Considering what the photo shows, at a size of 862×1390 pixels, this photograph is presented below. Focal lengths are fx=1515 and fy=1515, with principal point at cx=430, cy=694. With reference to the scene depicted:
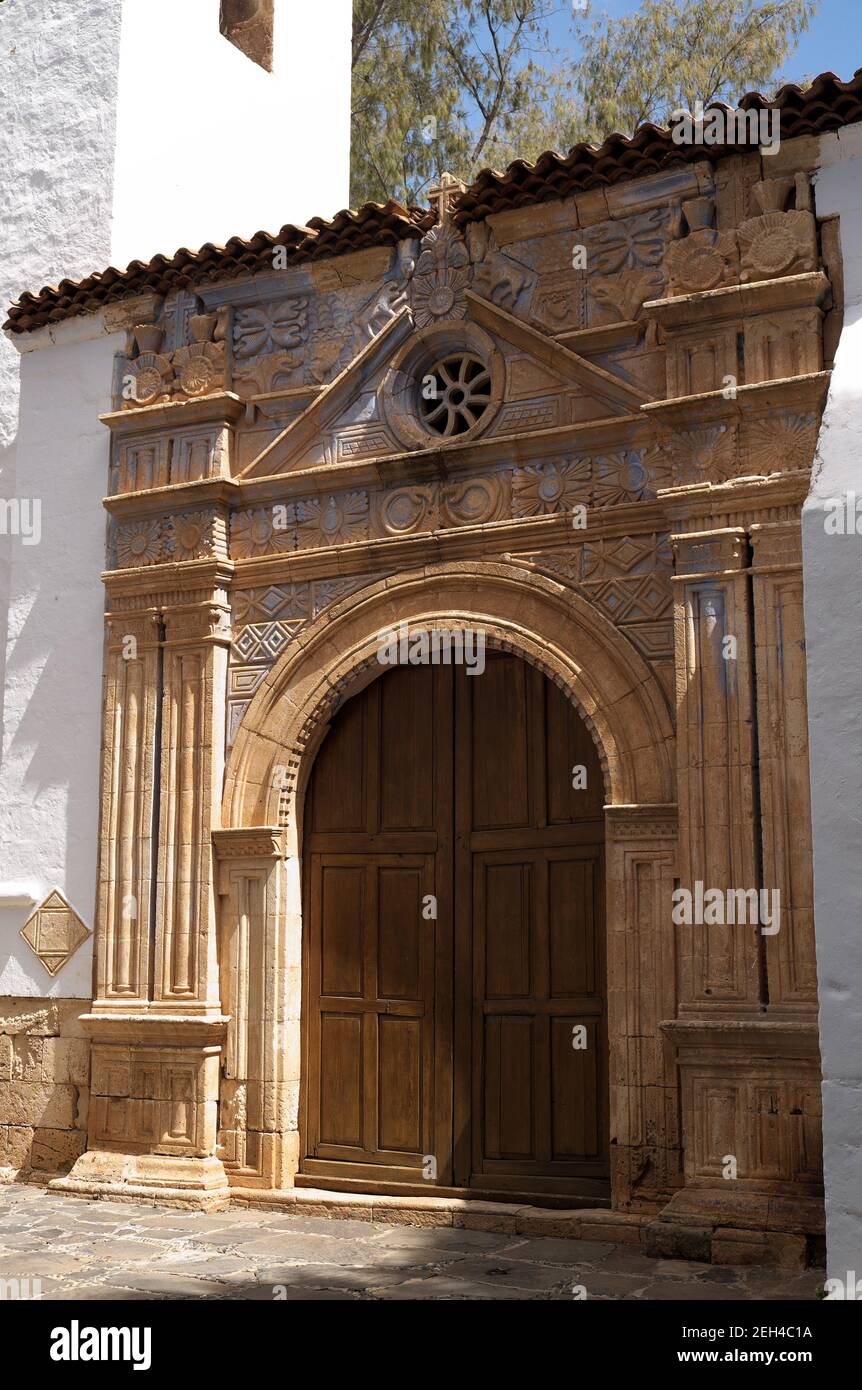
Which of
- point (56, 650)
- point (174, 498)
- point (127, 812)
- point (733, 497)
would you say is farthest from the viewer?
point (56, 650)

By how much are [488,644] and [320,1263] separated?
3002mm

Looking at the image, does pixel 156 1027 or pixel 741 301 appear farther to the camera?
pixel 156 1027

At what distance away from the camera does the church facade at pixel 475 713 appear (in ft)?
21.8

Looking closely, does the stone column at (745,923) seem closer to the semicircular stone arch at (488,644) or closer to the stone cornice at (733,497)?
the stone cornice at (733,497)

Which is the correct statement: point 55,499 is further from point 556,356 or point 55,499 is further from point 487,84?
point 487,84

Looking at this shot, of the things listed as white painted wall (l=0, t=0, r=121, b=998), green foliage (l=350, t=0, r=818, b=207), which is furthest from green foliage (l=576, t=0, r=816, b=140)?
white painted wall (l=0, t=0, r=121, b=998)

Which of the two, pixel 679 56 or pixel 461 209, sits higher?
pixel 679 56

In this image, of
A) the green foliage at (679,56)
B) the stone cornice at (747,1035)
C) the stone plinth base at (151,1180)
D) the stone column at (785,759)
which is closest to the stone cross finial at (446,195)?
the stone column at (785,759)

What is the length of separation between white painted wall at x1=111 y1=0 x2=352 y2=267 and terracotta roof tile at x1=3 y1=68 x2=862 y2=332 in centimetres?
94

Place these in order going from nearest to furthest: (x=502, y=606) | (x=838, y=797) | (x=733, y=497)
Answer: (x=838, y=797) < (x=733, y=497) < (x=502, y=606)

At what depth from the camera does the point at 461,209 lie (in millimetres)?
7867

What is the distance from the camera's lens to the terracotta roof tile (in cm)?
680

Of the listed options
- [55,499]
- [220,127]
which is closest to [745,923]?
[55,499]

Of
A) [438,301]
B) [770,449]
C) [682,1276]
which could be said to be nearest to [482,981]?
[682,1276]
